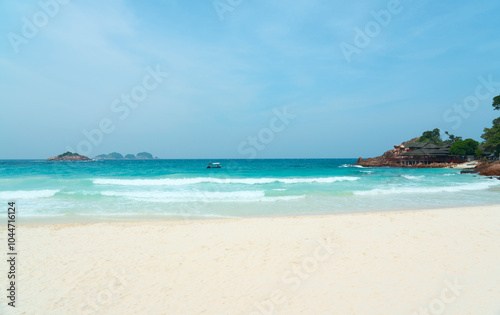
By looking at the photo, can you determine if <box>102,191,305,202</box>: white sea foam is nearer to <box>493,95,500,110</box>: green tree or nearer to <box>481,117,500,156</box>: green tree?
<box>481,117,500,156</box>: green tree

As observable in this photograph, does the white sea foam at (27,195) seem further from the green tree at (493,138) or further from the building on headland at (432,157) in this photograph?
the building on headland at (432,157)

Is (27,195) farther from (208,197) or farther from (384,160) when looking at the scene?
(384,160)

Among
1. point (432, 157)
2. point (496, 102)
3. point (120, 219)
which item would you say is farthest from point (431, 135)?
point (120, 219)

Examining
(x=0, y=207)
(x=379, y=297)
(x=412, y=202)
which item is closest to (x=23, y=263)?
A: (x=379, y=297)

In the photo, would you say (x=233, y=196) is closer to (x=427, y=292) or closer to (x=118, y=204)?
(x=118, y=204)

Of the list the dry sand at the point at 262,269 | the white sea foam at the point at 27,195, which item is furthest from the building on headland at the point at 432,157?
the white sea foam at the point at 27,195

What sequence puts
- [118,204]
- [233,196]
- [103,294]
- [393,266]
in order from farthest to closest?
[233,196], [118,204], [393,266], [103,294]

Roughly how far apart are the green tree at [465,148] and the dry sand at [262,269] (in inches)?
3152

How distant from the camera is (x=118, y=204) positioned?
15.3 meters

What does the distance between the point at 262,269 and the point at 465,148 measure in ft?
293

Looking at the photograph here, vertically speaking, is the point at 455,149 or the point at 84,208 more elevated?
the point at 455,149

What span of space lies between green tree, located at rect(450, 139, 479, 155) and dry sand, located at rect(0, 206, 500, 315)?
263 ft

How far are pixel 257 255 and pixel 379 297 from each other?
9.51 ft

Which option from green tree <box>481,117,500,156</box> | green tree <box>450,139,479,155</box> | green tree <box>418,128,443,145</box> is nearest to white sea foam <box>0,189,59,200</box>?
green tree <box>481,117,500,156</box>
